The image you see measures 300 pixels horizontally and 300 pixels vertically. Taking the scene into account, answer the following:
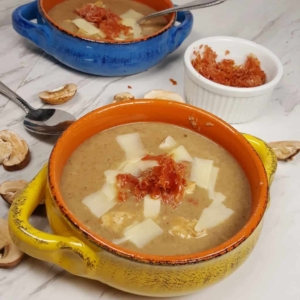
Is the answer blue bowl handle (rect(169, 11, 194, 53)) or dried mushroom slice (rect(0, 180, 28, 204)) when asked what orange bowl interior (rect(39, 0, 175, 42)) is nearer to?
blue bowl handle (rect(169, 11, 194, 53))

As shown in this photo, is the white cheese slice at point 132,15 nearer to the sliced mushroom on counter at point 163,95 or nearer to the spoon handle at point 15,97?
the sliced mushroom on counter at point 163,95

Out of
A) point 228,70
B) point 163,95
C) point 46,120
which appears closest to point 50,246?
point 46,120

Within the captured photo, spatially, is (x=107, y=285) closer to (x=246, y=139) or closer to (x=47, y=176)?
(x=47, y=176)

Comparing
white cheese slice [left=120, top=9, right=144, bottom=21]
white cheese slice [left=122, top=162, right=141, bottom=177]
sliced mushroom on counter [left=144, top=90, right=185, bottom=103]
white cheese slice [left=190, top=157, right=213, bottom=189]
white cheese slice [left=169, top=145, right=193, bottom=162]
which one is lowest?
sliced mushroom on counter [left=144, top=90, right=185, bottom=103]

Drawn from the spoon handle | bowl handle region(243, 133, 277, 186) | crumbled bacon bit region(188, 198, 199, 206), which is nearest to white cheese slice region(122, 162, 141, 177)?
crumbled bacon bit region(188, 198, 199, 206)

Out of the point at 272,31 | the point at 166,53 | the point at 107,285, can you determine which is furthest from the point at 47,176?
the point at 272,31

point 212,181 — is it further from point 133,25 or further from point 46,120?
point 133,25
